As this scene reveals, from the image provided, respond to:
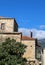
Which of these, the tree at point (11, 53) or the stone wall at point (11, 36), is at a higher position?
the stone wall at point (11, 36)

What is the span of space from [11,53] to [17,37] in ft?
31.9

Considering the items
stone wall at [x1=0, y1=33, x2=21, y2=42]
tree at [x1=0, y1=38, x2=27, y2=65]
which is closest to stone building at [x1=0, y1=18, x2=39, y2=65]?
stone wall at [x1=0, y1=33, x2=21, y2=42]

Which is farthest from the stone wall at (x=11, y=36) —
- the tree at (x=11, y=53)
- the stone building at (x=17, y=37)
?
the tree at (x=11, y=53)

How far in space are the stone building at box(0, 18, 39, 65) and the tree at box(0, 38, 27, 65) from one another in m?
8.07

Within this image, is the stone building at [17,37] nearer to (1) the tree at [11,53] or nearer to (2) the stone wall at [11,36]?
(2) the stone wall at [11,36]

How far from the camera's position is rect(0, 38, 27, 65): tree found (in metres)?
45.6

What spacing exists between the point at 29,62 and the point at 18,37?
16.2 ft

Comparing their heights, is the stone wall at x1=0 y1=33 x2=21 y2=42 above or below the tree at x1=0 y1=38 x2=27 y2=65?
above

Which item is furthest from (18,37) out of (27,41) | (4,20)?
(4,20)

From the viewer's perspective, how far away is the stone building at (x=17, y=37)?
57.6m

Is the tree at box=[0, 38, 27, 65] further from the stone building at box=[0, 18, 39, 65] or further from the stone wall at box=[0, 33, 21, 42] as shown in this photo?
the stone building at box=[0, 18, 39, 65]

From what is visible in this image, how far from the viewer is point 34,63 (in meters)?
60.5

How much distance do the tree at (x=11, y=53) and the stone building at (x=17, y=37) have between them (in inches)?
318

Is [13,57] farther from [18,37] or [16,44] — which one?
[18,37]
